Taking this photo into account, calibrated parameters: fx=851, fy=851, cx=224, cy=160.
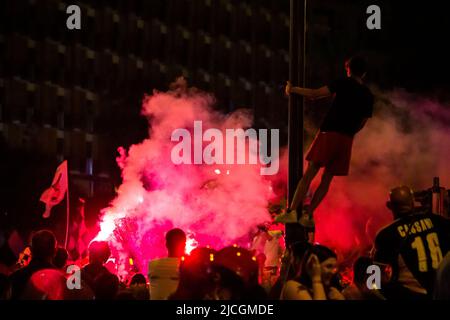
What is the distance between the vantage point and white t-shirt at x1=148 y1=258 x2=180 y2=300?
721 cm

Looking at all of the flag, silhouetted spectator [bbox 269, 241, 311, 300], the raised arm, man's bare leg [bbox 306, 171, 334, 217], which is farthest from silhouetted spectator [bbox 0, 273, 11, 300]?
the flag

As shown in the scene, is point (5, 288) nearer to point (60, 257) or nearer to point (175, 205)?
point (60, 257)

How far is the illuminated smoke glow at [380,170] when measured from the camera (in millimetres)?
24641

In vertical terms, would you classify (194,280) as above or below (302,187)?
below

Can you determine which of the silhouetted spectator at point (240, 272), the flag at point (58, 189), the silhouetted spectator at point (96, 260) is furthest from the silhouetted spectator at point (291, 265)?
the flag at point (58, 189)

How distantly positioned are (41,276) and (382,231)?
9.03ft

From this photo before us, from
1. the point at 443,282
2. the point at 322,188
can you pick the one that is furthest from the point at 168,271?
the point at 443,282

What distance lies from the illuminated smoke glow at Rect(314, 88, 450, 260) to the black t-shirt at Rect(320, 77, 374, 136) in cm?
1647

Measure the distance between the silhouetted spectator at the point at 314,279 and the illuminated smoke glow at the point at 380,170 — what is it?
59.5 feet

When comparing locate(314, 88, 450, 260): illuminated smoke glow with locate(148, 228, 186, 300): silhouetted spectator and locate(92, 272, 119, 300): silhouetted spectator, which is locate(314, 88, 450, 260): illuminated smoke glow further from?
locate(92, 272, 119, 300): silhouetted spectator

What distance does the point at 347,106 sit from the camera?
7.69m

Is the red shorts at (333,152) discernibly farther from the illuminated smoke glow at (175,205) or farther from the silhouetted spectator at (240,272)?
the illuminated smoke glow at (175,205)

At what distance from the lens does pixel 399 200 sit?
6.88 m

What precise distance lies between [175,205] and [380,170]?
9362mm
